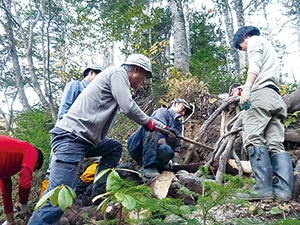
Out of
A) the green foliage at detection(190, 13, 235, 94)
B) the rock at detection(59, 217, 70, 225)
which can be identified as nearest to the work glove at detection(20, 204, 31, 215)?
the rock at detection(59, 217, 70, 225)

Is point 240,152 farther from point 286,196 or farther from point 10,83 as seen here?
point 10,83

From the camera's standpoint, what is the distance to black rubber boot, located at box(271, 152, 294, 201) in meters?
2.25

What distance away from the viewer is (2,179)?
3230mm

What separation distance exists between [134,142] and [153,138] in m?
0.37

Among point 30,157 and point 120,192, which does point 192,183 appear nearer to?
point 120,192

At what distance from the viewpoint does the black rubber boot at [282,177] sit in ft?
7.38

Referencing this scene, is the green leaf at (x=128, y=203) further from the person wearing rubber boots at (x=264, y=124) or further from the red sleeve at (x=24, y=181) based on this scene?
the red sleeve at (x=24, y=181)

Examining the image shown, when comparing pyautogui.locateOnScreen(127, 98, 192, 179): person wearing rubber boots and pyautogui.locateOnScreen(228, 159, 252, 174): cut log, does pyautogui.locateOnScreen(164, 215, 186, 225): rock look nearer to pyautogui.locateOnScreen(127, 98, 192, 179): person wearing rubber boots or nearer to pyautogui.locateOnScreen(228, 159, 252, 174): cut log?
pyautogui.locateOnScreen(127, 98, 192, 179): person wearing rubber boots

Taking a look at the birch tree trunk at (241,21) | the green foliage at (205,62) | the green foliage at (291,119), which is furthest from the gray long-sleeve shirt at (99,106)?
the birch tree trunk at (241,21)

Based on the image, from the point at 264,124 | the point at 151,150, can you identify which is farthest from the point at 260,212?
the point at 151,150

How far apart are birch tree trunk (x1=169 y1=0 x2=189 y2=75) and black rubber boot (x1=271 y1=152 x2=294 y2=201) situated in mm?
6004

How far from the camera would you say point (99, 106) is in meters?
2.39

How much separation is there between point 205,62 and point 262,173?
8.15 m

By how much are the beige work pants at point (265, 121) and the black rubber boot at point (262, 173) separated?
12 cm
